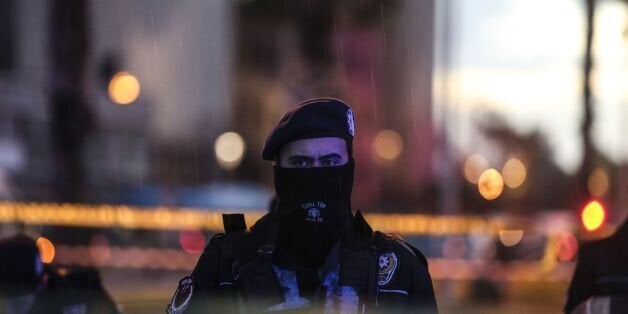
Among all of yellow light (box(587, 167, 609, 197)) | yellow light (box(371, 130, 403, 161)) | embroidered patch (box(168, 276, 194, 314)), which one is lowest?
yellow light (box(587, 167, 609, 197))

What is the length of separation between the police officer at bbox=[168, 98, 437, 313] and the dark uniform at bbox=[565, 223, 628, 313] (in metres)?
0.80

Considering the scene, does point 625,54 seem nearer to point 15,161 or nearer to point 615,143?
point 615,143

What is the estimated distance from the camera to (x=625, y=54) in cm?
1503

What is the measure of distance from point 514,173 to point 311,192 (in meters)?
20.4

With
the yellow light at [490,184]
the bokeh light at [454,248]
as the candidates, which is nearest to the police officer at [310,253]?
the bokeh light at [454,248]

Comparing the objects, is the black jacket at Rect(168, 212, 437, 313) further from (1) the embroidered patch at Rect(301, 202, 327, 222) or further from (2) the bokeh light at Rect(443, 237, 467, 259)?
(2) the bokeh light at Rect(443, 237, 467, 259)

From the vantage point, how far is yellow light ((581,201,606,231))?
41.1 feet

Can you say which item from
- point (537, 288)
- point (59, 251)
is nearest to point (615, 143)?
point (537, 288)

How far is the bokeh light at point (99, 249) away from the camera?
14531 millimetres

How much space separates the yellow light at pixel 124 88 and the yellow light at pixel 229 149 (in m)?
1.88

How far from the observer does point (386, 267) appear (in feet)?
9.63

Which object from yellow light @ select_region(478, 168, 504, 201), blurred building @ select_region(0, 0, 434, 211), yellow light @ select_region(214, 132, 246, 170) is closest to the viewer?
blurred building @ select_region(0, 0, 434, 211)

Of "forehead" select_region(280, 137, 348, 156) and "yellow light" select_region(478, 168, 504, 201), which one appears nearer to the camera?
"forehead" select_region(280, 137, 348, 156)

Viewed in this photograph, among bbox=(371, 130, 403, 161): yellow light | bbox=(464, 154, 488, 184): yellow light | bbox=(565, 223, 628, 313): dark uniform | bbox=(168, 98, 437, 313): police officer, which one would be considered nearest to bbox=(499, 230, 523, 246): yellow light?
bbox=(371, 130, 403, 161): yellow light
